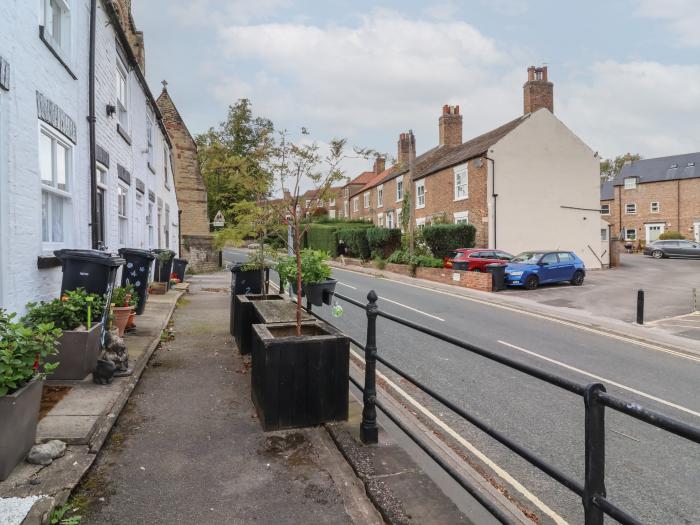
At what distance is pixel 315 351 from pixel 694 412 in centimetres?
466

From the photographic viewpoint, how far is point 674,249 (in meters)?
35.6

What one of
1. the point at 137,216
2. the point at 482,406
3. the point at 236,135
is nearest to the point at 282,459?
the point at 482,406

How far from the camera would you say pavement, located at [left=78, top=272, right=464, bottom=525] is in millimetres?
3010

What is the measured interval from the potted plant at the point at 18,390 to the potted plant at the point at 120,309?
4028 mm

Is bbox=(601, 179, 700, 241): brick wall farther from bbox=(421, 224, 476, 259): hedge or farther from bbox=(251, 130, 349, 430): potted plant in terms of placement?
bbox=(251, 130, 349, 430): potted plant

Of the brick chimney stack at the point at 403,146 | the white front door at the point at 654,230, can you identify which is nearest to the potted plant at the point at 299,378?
the brick chimney stack at the point at 403,146

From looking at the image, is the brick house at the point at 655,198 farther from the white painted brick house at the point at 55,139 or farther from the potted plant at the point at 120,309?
the potted plant at the point at 120,309

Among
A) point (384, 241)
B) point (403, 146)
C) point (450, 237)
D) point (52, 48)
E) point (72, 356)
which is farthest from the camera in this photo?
point (403, 146)

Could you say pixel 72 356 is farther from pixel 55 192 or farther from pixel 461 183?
pixel 461 183

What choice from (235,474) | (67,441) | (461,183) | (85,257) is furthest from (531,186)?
(67,441)

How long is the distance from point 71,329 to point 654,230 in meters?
54.3

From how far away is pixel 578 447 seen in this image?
Answer: 457cm

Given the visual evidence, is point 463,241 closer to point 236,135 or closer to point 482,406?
point 482,406

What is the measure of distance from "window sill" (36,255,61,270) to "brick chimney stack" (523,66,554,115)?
2713cm
